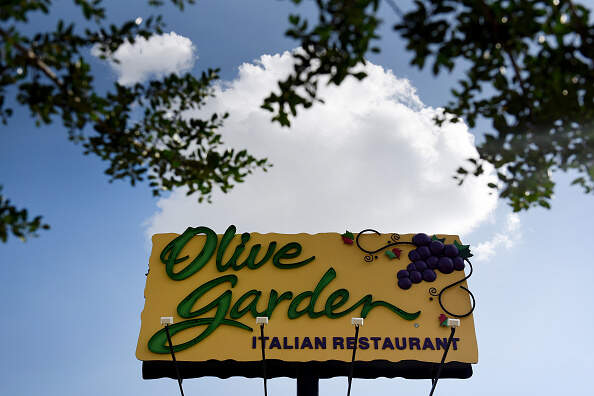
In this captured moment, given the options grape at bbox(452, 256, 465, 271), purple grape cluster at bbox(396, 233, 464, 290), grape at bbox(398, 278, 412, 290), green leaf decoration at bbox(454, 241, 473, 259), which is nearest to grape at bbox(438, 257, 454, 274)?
purple grape cluster at bbox(396, 233, 464, 290)

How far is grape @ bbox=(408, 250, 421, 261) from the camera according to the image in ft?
33.3

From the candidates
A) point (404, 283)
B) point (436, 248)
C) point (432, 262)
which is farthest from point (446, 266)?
point (404, 283)

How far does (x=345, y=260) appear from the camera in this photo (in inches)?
399

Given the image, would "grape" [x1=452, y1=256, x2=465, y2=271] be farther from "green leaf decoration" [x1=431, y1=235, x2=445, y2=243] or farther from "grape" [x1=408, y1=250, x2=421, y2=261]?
"grape" [x1=408, y1=250, x2=421, y2=261]

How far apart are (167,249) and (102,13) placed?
259 inches

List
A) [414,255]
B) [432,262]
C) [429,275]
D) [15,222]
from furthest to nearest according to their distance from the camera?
1. [414,255]
2. [432,262]
3. [429,275]
4. [15,222]

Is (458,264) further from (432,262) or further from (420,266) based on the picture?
(420,266)

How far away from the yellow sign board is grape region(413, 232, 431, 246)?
22 millimetres

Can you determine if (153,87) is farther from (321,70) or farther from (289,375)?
(289,375)

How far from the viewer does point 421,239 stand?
10.4 metres

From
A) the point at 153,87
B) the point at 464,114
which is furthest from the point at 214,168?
the point at 464,114

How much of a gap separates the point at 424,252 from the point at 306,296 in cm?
→ 253

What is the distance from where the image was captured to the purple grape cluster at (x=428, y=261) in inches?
388


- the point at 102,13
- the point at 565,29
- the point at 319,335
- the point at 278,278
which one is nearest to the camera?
the point at 565,29
